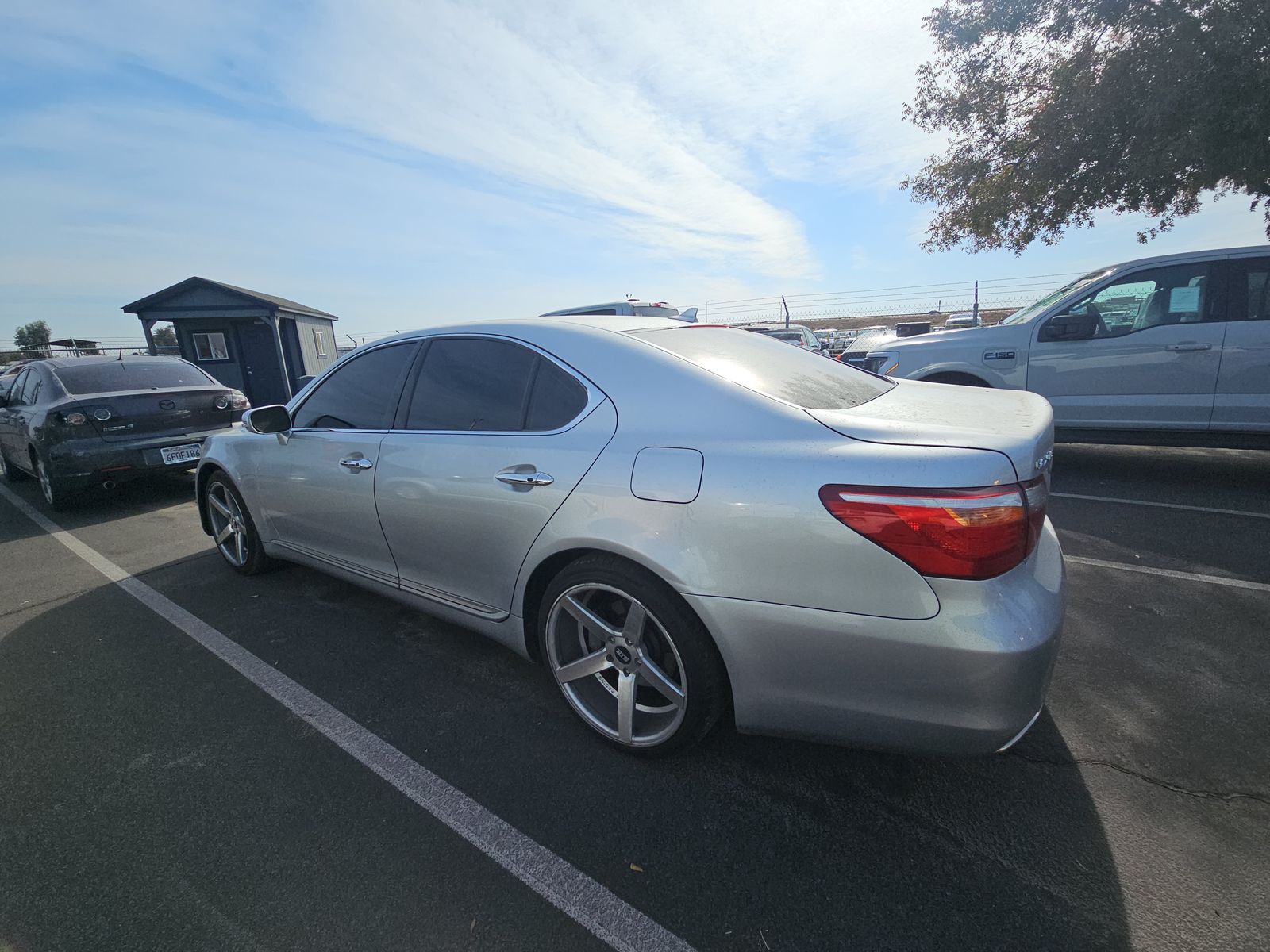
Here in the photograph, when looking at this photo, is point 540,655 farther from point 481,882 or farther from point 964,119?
point 964,119

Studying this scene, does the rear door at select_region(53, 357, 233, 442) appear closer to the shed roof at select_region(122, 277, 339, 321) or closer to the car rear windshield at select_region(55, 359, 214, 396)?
the car rear windshield at select_region(55, 359, 214, 396)

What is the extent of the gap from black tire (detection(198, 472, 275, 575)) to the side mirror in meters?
0.72

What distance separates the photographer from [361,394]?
3.19 m

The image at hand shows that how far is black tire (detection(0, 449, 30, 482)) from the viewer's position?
7597 millimetres

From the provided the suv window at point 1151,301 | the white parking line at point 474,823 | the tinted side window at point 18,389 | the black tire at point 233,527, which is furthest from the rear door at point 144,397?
the suv window at point 1151,301

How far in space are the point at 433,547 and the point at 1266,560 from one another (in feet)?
15.3

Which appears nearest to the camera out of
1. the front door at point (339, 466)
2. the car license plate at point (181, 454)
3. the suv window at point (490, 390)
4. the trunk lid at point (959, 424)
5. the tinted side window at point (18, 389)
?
the trunk lid at point (959, 424)

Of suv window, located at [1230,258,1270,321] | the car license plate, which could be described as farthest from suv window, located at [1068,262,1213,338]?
the car license plate

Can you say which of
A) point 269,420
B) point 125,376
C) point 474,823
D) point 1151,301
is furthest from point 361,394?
point 1151,301

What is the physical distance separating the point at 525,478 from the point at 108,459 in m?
5.79

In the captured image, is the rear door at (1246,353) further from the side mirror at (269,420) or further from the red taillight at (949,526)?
the side mirror at (269,420)

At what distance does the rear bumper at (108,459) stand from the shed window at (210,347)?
1307 centimetres

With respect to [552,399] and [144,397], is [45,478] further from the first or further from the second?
[552,399]

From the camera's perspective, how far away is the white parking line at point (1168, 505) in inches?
174
